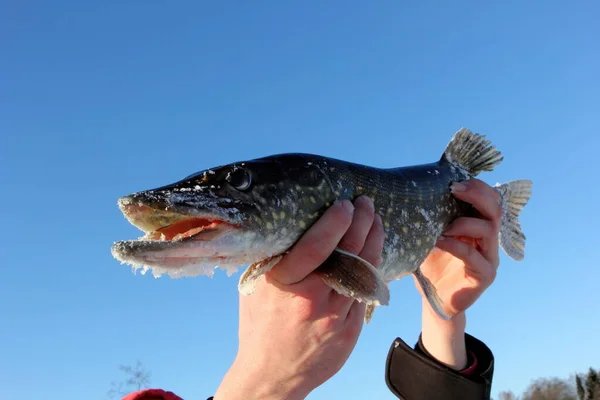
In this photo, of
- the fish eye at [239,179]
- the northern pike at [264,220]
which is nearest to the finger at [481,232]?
the northern pike at [264,220]

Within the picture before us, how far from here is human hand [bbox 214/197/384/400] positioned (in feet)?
10.1

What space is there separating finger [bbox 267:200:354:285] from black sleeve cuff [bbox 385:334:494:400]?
2.37 m

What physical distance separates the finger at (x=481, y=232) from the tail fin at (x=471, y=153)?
0.99 metres

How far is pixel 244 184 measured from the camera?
3.45m

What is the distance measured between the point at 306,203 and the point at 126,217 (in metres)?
1.22

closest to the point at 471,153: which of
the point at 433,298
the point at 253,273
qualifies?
the point at 433,298

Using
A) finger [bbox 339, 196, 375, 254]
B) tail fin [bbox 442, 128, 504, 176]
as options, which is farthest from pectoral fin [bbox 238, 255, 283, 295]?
tail fin [bbox 442, 128, 504, 176]

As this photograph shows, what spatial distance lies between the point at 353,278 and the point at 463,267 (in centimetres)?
231

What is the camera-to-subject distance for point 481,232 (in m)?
5.02

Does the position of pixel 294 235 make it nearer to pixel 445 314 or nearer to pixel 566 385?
pixel 445 314

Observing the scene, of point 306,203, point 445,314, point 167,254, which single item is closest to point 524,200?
point 445,314

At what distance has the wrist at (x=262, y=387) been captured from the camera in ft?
9.97

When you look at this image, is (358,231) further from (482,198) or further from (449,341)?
(449,341)

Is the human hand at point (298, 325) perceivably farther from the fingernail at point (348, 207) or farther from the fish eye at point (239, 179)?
the fish eye at point (239, 179)
